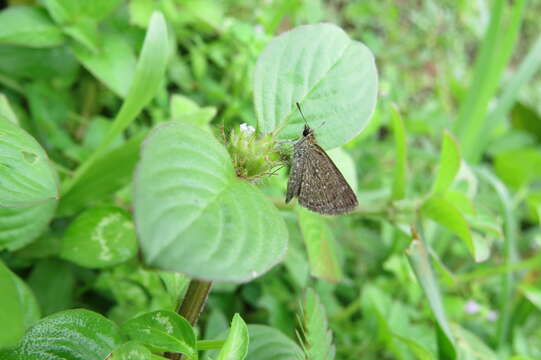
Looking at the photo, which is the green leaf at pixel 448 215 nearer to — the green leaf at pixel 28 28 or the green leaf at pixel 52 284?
the green leaf at pixel 52 284

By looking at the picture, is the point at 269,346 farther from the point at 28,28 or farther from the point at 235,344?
the point at 28,28

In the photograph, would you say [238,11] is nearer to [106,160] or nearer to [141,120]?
[141,120]

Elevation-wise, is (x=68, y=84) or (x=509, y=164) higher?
(x=68, y=84)

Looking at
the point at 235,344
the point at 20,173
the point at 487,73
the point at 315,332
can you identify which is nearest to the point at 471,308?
the point at 487,73

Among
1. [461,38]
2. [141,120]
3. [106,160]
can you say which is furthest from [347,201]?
[461,38]

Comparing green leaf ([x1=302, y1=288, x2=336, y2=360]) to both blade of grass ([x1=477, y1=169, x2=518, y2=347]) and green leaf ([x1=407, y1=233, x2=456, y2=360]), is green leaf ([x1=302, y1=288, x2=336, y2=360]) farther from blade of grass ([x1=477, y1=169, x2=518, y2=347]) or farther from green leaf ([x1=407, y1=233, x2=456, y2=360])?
blade of grass ([x1=477, y1=169, x2=518, y2=347])

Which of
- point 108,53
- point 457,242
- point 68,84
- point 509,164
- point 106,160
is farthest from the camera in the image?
point 509,164
